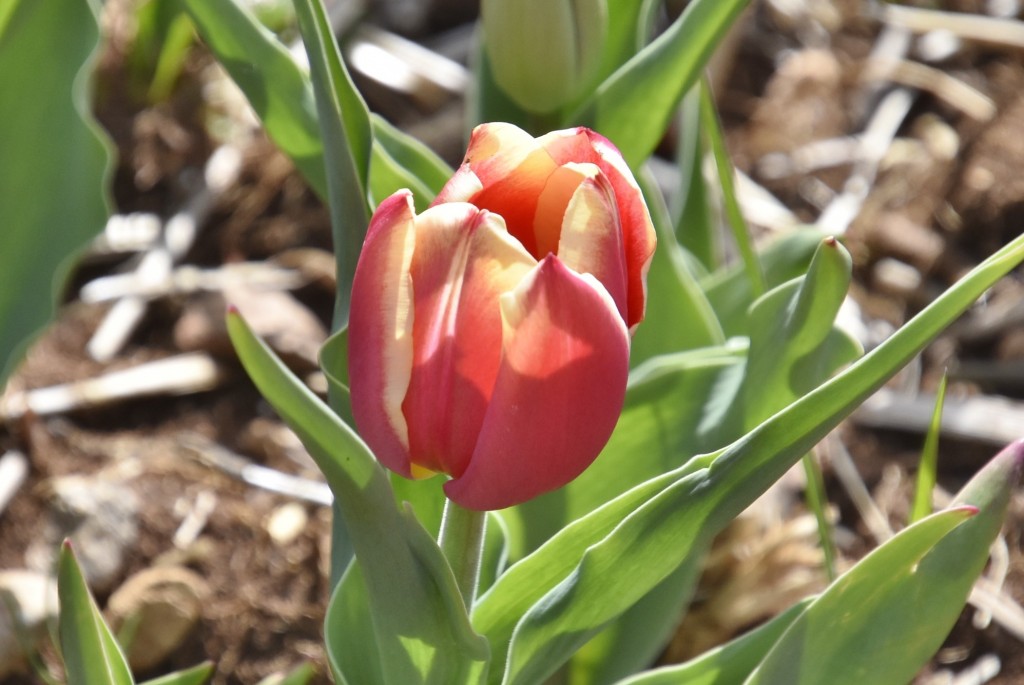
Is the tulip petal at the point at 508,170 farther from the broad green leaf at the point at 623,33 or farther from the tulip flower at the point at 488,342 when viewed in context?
the broad green leaf at the point at 623,33

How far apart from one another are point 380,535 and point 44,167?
0.43 meters

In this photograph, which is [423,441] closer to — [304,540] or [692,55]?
[692,55]

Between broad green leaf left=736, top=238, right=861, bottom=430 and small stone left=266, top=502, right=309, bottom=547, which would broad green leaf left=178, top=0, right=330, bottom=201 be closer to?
broad green leaf left=736, top=238, right=861, bottom=430

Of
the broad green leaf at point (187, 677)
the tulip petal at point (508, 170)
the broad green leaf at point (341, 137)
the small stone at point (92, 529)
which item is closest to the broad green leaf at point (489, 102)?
the broad green leaf at point (341, 137)

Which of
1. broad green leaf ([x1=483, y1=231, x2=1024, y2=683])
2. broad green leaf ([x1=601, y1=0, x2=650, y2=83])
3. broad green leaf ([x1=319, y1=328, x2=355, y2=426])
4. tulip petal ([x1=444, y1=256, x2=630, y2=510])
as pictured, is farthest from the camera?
broad green leaf ([x1=601, y1=0, x2=650, y2=83])

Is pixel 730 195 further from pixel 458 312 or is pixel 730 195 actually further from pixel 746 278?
pixel 458 312

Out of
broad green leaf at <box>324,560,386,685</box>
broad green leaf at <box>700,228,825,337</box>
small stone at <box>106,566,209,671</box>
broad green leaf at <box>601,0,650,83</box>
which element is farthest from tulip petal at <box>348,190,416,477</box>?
small stone at <box>106,566,209,671</box>

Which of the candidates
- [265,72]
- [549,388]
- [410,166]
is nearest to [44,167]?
[265,72]

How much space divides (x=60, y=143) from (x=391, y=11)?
1.21m

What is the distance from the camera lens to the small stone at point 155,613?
1.16 metres

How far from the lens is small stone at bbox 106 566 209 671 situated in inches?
45.7

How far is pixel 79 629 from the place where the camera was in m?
0.66

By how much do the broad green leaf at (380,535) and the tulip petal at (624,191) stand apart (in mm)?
160

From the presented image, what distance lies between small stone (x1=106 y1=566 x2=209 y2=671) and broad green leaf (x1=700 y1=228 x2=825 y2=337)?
57 centimetres
